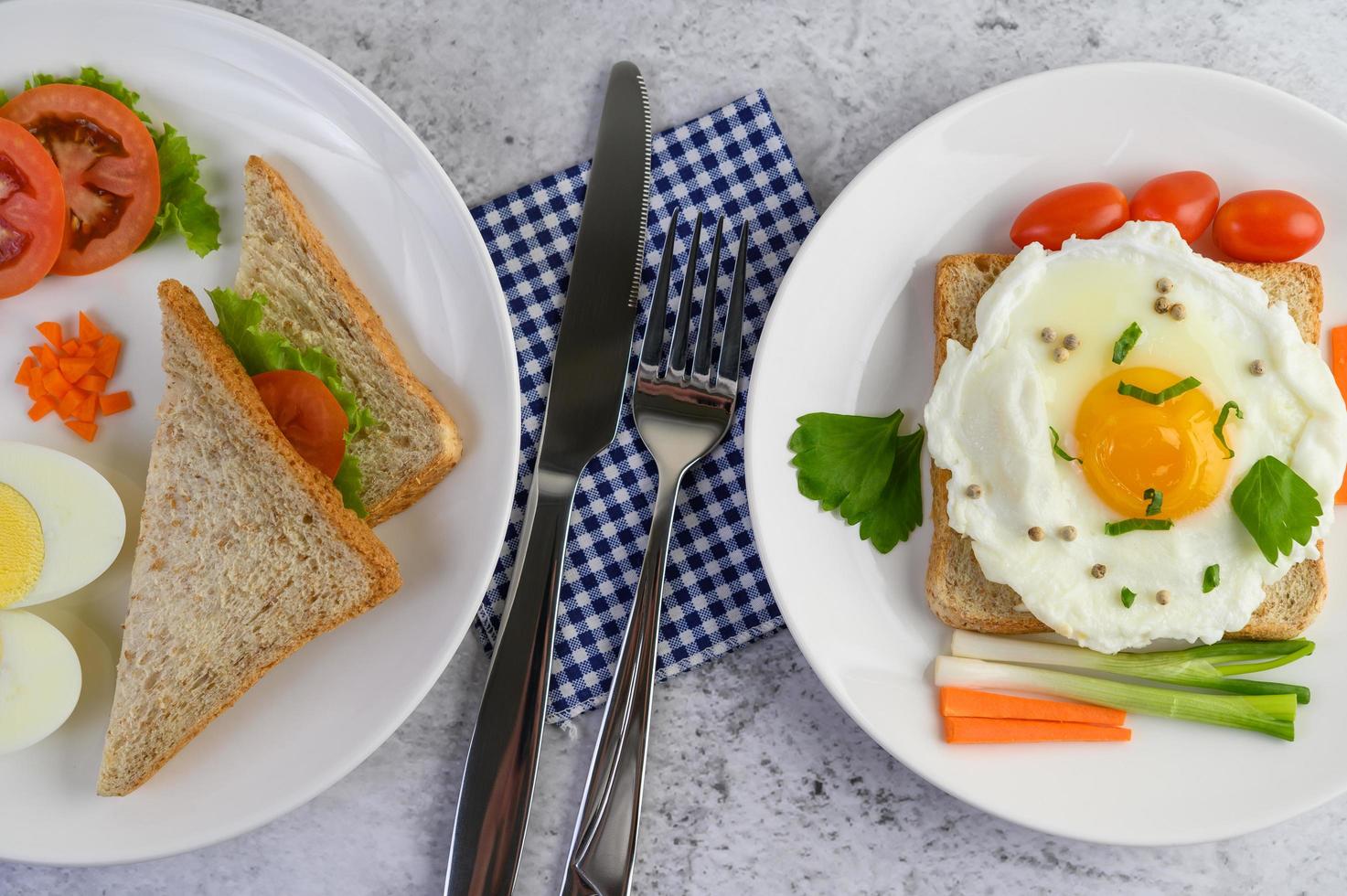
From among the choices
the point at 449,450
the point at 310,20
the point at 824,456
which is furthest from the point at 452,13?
the point at 824,456

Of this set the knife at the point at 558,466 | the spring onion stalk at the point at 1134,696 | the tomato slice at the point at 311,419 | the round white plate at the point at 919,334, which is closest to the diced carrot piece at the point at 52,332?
the tomato slice at the point at 311,419

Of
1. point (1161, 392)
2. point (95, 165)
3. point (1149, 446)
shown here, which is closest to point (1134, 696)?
point (1149, 446)

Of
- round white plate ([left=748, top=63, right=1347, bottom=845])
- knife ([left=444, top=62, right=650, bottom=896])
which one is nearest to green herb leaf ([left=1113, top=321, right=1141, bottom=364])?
round white plate ([left=748, top=63, right=1347, bottom=845])

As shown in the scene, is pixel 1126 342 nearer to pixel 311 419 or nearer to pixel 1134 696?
pixel 1134 696

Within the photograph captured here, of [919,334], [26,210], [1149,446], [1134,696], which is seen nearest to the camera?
[1149,446]

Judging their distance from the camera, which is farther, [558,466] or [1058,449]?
[558,466]

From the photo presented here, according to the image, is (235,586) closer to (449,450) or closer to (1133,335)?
(449,450)

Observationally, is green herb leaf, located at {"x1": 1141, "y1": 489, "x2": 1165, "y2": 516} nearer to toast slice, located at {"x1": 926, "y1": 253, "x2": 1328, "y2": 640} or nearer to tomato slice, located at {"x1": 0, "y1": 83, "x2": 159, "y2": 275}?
toast slice, located at {"x1": 926, "y1": 253, "x2": 1328, "y2": 640}

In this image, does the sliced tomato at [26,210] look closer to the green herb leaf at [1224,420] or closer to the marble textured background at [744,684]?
the marble textured background at [744,684]

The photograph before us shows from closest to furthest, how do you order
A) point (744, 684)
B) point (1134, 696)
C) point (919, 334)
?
point (1134, 696) → point (919, 334) → point (744, 684)
